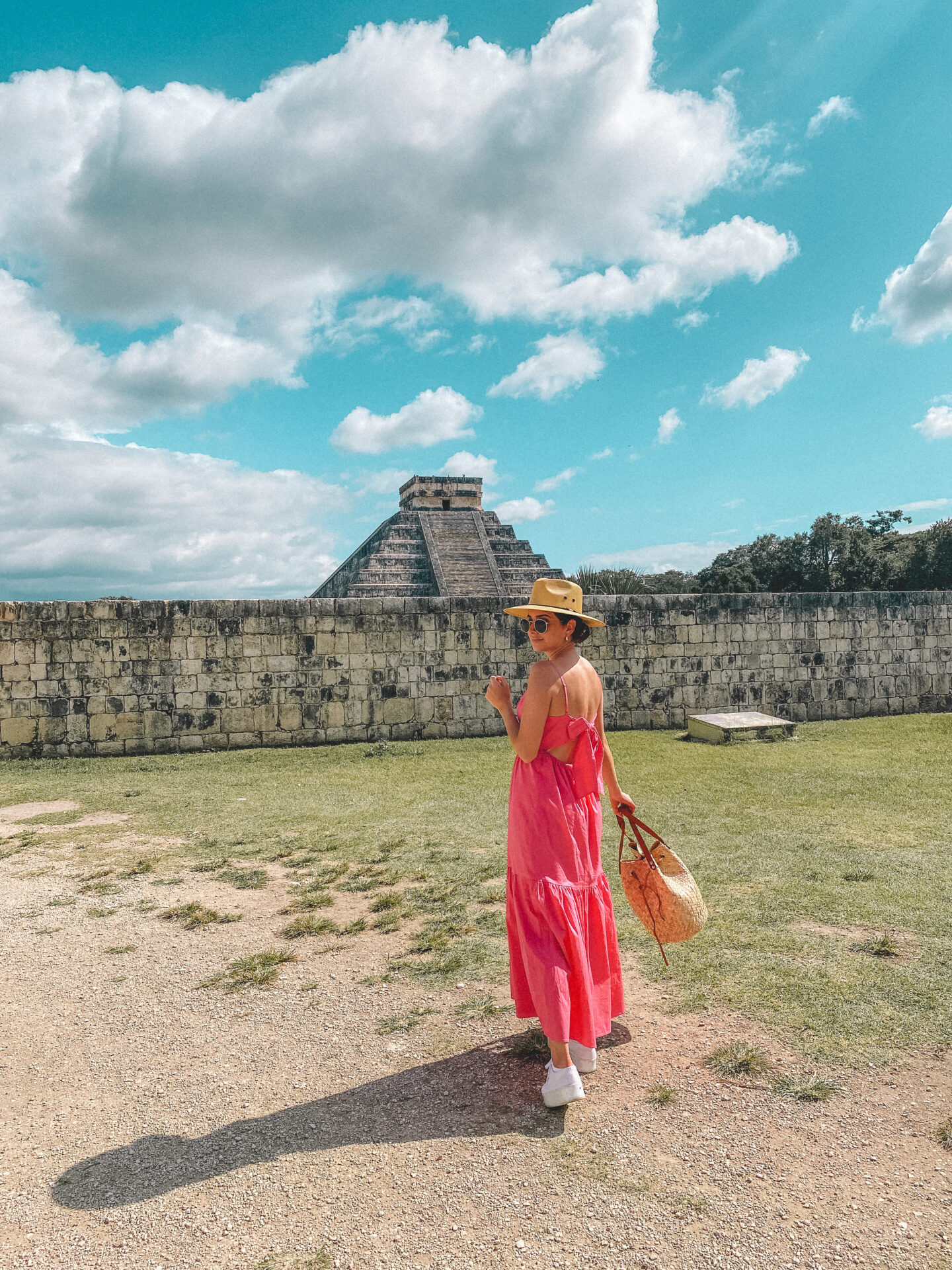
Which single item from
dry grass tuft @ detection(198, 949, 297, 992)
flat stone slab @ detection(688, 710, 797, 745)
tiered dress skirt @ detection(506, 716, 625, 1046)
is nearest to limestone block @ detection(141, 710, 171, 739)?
dry grass tuft @ detection(198, 949, 297, 992)

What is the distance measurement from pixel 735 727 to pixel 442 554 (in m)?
15.8

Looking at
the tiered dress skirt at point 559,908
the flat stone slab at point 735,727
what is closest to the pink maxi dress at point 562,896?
the tiered dress skirt at point 559,908

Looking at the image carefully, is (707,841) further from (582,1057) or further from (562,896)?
(562,896)

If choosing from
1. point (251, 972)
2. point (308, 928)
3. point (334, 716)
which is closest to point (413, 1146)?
point (251, 972)

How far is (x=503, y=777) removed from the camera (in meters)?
8.29

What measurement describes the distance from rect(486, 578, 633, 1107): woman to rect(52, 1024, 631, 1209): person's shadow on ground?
15 centimetres

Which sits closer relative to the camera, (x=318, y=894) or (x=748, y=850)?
(x=318, y=894)

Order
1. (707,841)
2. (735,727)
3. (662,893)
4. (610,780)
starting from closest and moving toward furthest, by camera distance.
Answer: (662,893)
(610,780)
(707,841)
(735,727)

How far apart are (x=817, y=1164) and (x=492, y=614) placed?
9.05 meters

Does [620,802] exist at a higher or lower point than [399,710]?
higher

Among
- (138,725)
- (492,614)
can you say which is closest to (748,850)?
(492,614)

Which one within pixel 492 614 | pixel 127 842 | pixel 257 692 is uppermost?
pixel 492 614

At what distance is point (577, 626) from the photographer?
111 inches

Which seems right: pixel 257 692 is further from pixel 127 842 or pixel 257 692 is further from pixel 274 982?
pixel 274 982
